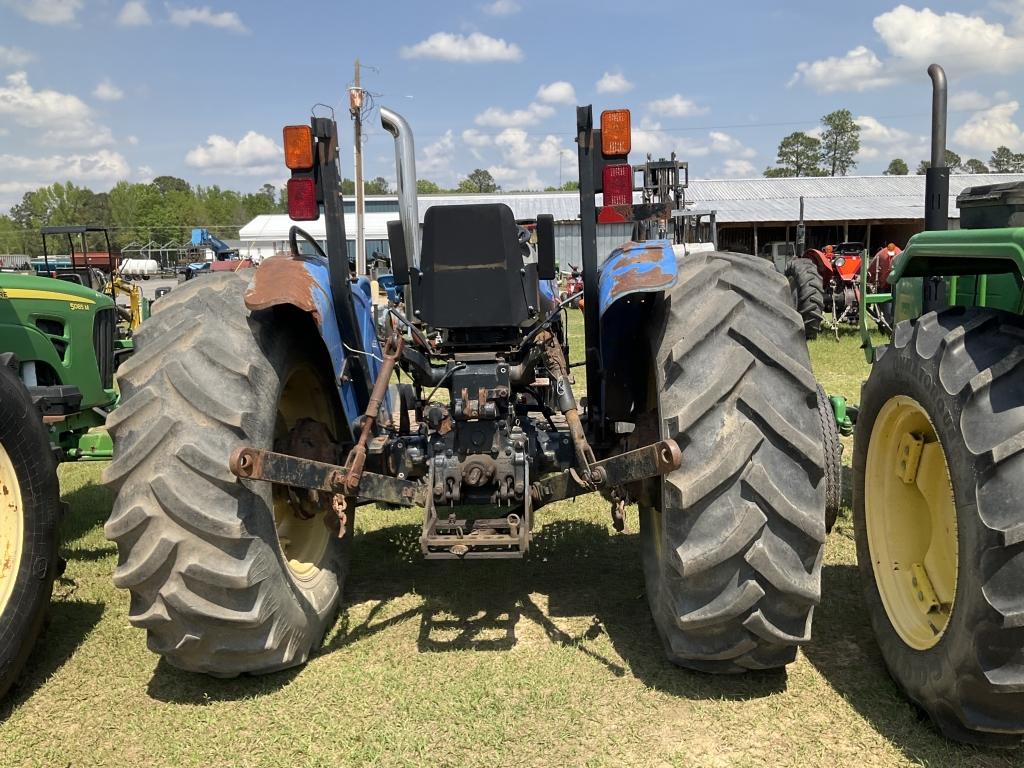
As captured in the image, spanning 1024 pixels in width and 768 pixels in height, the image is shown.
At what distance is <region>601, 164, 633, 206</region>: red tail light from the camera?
3.42 metres

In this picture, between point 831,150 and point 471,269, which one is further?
point 831,150

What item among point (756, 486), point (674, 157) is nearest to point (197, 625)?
point (756, 486)

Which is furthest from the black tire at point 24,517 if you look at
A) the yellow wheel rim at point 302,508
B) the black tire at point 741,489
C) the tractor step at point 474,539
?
the black tire at point 741,489

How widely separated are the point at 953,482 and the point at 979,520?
21 cm

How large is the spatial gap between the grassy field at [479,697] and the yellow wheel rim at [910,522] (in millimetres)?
310

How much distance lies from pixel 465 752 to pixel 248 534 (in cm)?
112

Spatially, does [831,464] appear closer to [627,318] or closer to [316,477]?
[627,318]

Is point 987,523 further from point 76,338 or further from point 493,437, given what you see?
point 76,338

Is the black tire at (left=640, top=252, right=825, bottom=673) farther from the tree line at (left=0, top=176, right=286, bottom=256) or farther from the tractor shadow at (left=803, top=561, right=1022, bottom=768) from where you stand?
the tree line at (left=0, top=176, right=286, bottom=256)

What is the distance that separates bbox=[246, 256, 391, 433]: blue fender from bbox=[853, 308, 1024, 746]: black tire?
230cm

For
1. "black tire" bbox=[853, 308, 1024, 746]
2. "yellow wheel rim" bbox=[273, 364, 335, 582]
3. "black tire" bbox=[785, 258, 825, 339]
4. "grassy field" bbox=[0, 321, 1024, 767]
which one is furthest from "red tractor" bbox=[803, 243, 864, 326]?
"black tire" bbox=[853, 308, 1024, 746]

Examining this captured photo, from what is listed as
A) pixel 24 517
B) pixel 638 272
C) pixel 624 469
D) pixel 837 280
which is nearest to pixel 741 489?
pixel 624 469

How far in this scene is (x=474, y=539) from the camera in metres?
3.22

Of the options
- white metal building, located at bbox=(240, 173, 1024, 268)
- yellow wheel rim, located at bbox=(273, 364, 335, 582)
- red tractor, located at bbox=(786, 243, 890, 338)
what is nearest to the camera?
yellow wheel rim, located at bbox=(273, 364, 335, 582)
